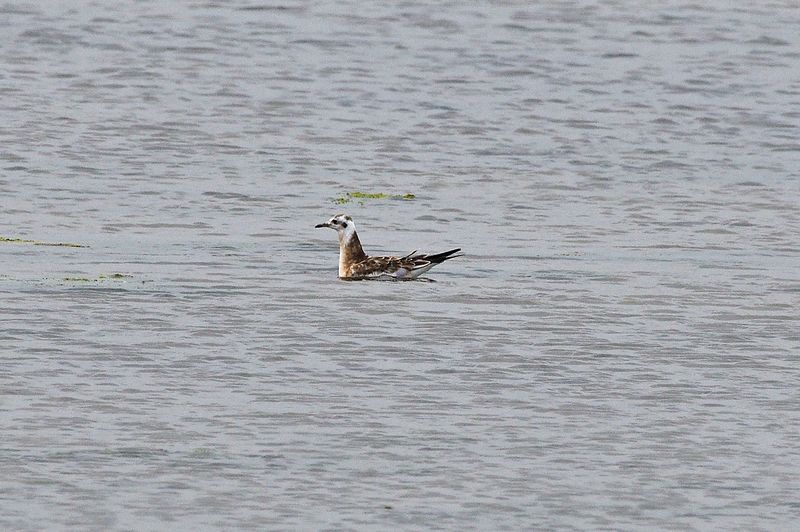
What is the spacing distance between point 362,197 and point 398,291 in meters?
6.06

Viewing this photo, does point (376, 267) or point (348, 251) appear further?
point (348, 251)

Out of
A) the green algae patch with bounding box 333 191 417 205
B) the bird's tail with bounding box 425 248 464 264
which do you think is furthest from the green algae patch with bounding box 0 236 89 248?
the green algae patch with bounding box 333 191 417 205

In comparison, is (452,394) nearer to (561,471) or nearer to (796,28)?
(561,471)

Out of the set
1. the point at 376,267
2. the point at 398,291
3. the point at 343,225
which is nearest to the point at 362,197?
the point at 343,225

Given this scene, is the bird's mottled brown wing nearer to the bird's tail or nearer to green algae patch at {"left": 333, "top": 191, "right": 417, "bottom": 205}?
the bird's tail

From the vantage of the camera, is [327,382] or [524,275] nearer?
[327,382]

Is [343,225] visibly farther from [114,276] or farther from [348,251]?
[114,276]

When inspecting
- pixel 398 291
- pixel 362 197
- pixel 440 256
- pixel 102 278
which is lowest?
pixel 362 197

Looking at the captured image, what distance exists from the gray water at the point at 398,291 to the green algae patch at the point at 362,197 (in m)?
0.17

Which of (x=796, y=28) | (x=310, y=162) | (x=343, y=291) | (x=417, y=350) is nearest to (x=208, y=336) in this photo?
(x=417, y=350)

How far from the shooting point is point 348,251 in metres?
20.5

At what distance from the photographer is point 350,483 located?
12445mm

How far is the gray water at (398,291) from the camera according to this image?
492 inches

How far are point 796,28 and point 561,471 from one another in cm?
3288
